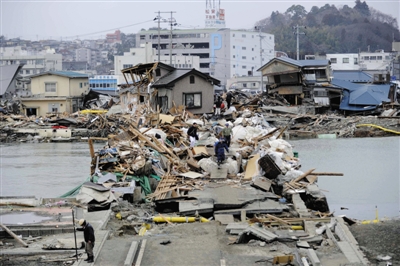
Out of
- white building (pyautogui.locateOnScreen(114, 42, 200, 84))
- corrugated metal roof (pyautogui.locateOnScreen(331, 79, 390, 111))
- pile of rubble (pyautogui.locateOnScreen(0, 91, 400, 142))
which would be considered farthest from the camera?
white building (pyautogui.locateOnScreen(114, 42, 200, 84))

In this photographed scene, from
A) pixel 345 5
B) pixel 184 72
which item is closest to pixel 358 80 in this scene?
pixel 184 72

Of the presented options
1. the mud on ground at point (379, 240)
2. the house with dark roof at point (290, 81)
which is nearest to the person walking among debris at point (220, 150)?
the mud on ground at point (379, 240)

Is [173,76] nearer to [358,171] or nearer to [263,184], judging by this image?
[358,171]

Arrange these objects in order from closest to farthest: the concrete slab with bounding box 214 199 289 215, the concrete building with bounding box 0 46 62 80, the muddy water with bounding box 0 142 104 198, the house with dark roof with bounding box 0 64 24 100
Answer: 1. the concrete slab with bounding box 214 199 289 215
2. the muddy water with bounding box 0 142 104 198
3. the house with dark roof with bounding box 0 64 24 100
4. the concrete building with bounding box 0 46 62 80

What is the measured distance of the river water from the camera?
18969 millimetres

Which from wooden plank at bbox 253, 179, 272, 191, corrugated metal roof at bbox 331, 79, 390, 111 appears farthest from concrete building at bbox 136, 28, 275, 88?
wooden plank at bbox 253, 179, 272, 191

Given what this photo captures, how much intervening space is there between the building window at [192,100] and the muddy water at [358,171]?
5409 mm

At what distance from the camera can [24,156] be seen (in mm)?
30641

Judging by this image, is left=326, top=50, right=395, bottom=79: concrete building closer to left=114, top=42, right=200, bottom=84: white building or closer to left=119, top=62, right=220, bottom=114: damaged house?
left=114, top=42, right=200, bottom=84: white building

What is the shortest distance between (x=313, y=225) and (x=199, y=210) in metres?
2.46

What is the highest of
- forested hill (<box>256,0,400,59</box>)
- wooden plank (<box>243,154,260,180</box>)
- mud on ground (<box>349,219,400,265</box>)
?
forested hill (<box>256,0,400,59</box>)

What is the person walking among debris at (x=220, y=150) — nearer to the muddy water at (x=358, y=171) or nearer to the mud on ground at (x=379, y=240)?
the muddy water at (x=358, y=171)

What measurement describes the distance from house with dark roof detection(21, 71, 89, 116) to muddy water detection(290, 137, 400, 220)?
1885cm

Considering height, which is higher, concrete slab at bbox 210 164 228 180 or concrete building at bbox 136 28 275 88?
concrete building at bbox 136 28 275 88
